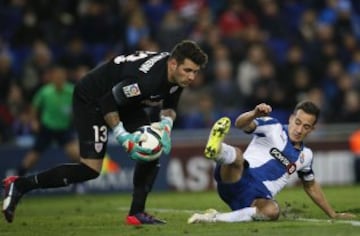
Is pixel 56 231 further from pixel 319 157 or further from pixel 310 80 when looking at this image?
pixel 310 80

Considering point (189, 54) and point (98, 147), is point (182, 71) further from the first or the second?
point (98, 147)

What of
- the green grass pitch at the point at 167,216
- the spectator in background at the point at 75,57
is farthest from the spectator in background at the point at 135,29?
the green grass pitch at the point at 167,216

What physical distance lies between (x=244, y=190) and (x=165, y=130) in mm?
973

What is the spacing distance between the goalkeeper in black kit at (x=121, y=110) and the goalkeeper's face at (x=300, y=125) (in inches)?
46.1

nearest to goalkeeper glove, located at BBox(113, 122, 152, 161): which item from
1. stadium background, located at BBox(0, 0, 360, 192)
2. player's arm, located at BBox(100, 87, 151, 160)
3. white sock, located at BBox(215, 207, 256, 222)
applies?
player's arm, located at BBox(100, 87, 151, 160)

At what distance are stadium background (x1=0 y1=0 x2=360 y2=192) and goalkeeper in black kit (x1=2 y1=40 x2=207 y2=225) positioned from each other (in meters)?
7.25

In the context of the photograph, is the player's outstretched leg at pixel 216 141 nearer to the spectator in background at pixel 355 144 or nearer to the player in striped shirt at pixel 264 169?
the player in striped shirt at pixel 264 169

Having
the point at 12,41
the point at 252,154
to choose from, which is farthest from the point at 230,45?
the point at 252,154

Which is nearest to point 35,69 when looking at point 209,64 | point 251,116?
point 209,64

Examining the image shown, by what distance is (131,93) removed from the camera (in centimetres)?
962

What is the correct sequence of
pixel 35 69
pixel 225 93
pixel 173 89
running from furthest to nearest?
pixel 225 93 < pixel 35 69 < pixel 173 89

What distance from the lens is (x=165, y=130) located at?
9727 mm

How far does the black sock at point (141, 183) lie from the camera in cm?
1005

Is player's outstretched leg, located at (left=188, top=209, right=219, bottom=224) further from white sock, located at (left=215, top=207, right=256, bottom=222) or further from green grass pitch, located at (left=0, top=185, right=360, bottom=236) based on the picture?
green grass pitch, located at (left=0, top=185, right=360, bottom=236)
